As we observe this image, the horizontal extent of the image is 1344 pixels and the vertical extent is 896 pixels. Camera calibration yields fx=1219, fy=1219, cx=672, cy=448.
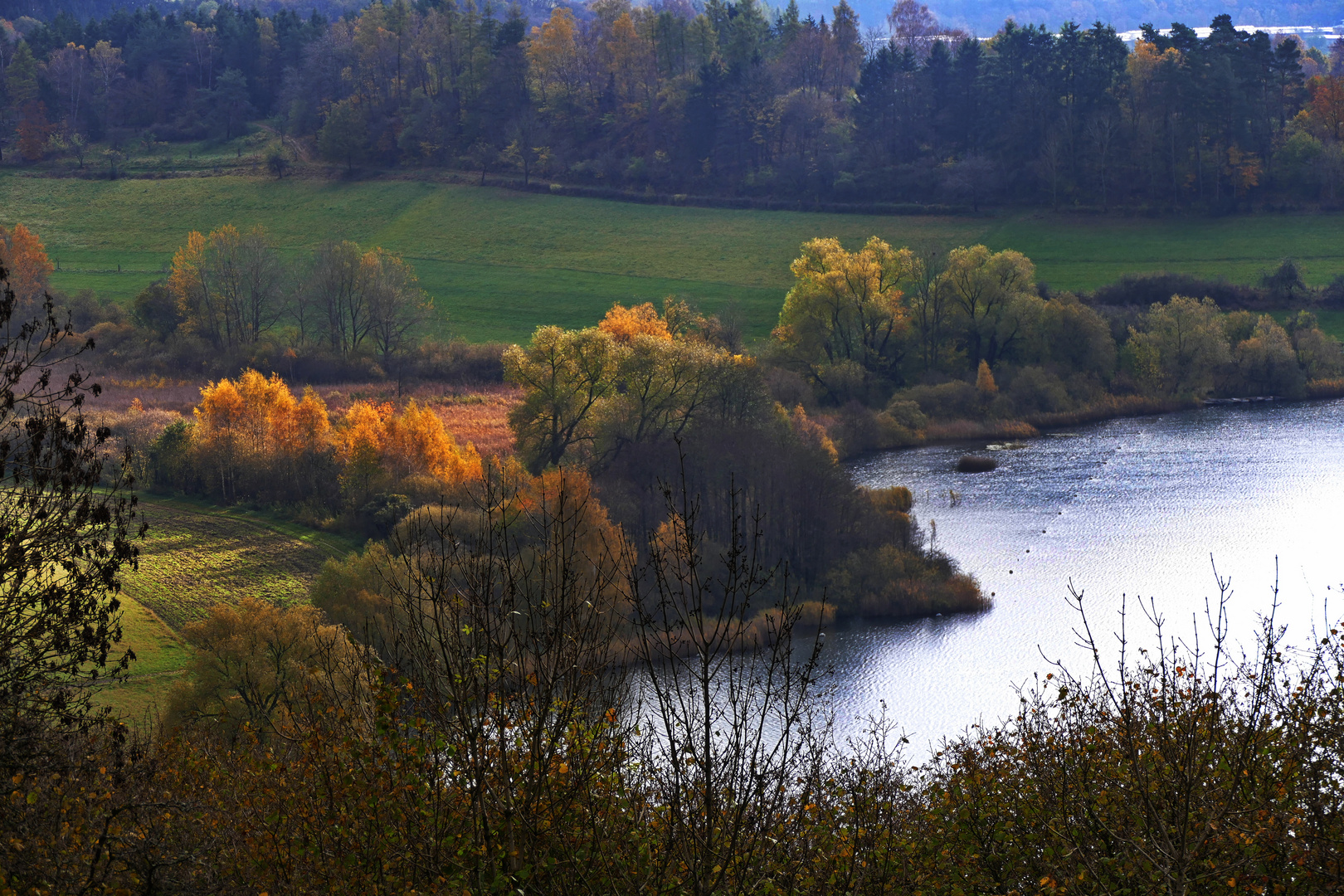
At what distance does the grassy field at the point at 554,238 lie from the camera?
76.0m

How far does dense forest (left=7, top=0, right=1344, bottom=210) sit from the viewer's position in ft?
271

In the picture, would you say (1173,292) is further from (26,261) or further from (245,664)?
(26,261)

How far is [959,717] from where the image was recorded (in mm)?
28766

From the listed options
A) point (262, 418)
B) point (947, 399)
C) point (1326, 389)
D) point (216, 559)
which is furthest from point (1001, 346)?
point (216, 559)

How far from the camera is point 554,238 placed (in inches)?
3442

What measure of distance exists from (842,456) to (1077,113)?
141ft

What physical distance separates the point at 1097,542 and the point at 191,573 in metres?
29.3

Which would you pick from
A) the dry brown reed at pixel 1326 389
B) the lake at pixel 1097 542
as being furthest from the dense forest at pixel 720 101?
the lake at pixel 1097 542

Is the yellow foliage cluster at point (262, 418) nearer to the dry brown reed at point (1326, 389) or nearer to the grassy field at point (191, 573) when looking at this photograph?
the grassy field at point (191, 573)

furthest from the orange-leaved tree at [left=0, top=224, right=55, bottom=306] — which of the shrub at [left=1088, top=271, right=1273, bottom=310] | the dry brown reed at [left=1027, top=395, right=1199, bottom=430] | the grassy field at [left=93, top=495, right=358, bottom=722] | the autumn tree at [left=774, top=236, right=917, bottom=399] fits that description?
the shrub at [left=1088, top=271, right=1273, bottom=310]

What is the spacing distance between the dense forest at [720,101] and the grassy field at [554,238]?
4015 mm

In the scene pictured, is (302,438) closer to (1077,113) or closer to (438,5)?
(1077,113)

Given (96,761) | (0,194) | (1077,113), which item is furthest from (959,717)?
(0,194)

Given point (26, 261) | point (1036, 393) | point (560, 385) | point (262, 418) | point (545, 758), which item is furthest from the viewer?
point (26, 261)
